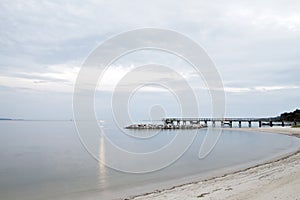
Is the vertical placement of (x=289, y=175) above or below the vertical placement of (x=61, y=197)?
above

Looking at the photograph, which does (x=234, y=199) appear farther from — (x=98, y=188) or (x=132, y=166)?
(x=132, y=166)

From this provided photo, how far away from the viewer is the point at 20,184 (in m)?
15.0

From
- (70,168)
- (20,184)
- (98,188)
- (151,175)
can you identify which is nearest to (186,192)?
(98,188)

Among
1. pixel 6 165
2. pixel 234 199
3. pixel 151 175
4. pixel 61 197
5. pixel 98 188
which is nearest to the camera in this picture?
pixel 234 199

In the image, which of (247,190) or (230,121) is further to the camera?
(230,121)

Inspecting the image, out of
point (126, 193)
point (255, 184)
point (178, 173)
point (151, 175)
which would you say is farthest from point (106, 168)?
point (255, 184)

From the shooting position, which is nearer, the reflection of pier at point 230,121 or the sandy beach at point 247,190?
the sandy beach at point 247,190

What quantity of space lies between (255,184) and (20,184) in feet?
37.7

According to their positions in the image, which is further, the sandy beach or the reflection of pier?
the reflection of pier

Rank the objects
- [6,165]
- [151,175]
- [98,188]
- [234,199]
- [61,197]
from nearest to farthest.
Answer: [234,199], [61,197], [98,188], [151,175], [6,165]

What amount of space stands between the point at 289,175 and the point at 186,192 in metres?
5.04

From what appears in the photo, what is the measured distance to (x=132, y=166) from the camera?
20625mm

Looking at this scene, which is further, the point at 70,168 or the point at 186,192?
the point at 70,168

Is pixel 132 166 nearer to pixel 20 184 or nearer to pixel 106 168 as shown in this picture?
pixel 106 168
